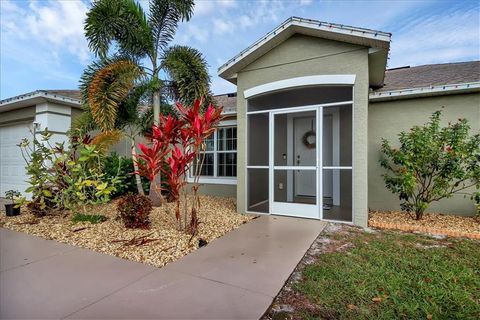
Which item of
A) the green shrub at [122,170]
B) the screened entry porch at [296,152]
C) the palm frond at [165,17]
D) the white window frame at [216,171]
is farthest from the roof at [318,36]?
the green shrub at [122,170]

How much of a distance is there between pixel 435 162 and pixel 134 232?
22.6 feet

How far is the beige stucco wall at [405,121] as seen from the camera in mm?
6636

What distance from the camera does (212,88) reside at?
808 centimetres

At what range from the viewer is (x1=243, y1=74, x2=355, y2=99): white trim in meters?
5.91

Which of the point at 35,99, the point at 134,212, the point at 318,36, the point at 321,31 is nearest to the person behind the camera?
the point at 134,212

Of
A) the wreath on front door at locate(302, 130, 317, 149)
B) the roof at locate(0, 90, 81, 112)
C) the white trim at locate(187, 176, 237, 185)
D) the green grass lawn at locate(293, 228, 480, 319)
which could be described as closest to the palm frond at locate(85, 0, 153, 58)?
the roof at locate(0, 90, 81, 112)

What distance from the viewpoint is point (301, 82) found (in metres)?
6.38

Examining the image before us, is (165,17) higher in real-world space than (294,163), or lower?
higher

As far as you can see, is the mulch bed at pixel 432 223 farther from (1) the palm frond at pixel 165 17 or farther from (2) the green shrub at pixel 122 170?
(1) the palm frond at pixel 165 17

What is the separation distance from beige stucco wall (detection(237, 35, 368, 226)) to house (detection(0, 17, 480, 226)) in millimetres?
22

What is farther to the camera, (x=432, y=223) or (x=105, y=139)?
(x=105, y=139)

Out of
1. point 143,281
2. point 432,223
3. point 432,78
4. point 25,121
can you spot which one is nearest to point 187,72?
point 143,281

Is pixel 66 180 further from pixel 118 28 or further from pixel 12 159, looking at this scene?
pixel 12 159

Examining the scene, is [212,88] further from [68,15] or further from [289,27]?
[68,15]
